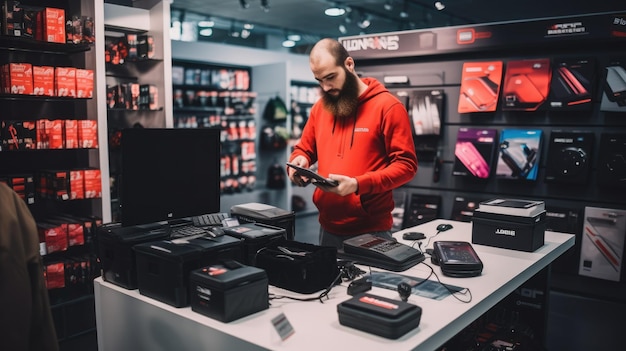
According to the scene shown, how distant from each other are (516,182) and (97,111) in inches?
124

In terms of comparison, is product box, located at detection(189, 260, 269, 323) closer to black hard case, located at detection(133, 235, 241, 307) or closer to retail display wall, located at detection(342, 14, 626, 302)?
black hard case, located at detection(133, 235, 241, 307)

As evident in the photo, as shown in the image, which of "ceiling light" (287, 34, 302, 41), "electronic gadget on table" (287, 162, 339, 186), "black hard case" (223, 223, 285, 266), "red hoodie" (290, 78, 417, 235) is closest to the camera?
"black hard case" (223, 223, 285, 266)

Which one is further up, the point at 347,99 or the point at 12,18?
the point at 12,18

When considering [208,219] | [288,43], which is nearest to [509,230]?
[208,219]

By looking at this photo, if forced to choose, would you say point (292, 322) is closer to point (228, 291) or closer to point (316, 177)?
point (228, 291)

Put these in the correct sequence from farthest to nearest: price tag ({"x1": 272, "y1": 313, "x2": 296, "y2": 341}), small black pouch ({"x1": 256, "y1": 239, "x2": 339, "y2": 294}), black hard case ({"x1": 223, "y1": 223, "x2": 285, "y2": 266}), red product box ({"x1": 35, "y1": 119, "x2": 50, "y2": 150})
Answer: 1. red product box ({"x1": 35, "y1": 119, "x2": 50, "y2": 150})
2. black hard case ({"x1": 223, "y1": 223, "x2": 285, "y2": 266})
3. small black pouch ({"x1": 256, "y1": 239, "x2": 339, "y2": 294})
4. price tag ({"x1": 272, "y1": 313, "x2": 296, "y2": 341})

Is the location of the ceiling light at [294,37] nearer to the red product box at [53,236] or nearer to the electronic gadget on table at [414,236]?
the red product box at [53,236]

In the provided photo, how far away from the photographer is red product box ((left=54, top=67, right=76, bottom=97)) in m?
3.62

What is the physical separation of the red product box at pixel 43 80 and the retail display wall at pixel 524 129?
2.57 m

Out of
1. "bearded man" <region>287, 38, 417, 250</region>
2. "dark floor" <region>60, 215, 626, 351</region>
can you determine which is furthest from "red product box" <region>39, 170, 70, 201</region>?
"bearded man" <region>287, 38, 417, 250</region>

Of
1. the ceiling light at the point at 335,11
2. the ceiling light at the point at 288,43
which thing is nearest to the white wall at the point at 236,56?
the ceiling light at the point at 335,11

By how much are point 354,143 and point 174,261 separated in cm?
120

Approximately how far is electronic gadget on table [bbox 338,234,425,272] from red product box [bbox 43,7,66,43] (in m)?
2.55

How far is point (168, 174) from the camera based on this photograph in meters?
2.24
